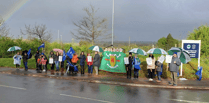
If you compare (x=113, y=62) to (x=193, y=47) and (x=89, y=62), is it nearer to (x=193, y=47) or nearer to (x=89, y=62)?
(x=89, y=62)

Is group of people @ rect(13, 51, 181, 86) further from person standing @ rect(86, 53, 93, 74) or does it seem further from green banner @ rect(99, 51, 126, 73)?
green banner @ rect(99, 51, 126, 73)

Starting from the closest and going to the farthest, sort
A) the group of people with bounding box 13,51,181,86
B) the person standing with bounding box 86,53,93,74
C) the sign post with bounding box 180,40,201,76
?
1. the group of people with bounding box 13,51,181,86
2. the sign post with bounding box 180,40,201,76
3. the person standing with bounding box 86,53,93,74

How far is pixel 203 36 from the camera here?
26.8m

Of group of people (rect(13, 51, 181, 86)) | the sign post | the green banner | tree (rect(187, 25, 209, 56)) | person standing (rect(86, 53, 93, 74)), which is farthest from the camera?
tree (rect(187, 25, 209, 56))

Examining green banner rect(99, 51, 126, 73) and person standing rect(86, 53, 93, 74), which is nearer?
green banner rect(99, 51, 126, 73)

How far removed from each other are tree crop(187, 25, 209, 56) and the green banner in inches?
541

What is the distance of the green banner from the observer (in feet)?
54.9

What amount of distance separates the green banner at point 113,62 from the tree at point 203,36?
1373 cm

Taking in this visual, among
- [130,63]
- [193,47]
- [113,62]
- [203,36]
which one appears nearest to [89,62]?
[113,62]

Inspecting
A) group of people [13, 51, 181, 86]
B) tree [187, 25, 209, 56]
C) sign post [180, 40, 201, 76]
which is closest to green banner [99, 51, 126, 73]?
A: group of people [13, 51, 181, 86]

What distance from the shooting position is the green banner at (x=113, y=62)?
A: 1672cm

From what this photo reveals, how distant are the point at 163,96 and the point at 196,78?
681 cm

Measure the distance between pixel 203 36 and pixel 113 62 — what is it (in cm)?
1558

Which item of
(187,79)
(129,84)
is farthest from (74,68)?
(187,79)
